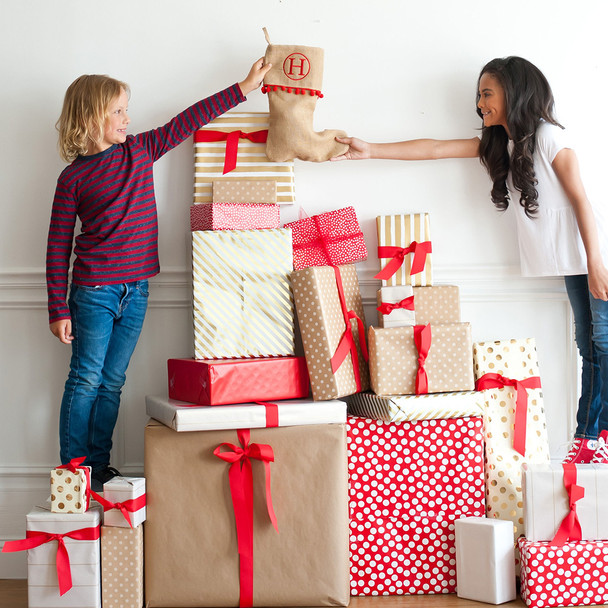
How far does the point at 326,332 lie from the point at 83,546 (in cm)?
84

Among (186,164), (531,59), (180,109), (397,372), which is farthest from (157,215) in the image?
(531,59)

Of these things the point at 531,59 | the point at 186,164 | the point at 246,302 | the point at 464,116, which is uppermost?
the point at 531,59

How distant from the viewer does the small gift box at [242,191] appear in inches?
81.7

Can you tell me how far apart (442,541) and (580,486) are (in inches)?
16.0

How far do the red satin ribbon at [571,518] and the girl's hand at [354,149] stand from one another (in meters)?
1.09

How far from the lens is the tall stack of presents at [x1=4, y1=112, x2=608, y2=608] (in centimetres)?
183

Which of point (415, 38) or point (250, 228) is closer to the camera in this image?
point (250, 228)

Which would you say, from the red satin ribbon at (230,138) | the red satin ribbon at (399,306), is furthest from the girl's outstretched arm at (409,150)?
the red satin ribbon at (399,306)

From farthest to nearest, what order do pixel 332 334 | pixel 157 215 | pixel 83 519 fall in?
pixel 157 215, pixel 332 334, pixel 83 519

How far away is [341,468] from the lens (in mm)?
1881

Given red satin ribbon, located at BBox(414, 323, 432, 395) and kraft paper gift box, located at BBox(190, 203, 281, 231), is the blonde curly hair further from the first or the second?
red satin ribbon, located at BBox(414, 323, 432, 395)

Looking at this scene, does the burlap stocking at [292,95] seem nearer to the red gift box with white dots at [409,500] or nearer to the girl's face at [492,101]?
the girl's face at [492,101]

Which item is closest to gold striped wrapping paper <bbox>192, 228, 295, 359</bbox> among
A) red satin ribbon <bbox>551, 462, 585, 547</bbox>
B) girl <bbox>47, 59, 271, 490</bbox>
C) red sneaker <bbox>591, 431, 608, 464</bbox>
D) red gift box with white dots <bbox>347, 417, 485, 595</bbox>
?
girl <bbox>47, 59, 271, 490</bbox>

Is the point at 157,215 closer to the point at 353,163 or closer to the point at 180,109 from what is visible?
the point at 180,109
